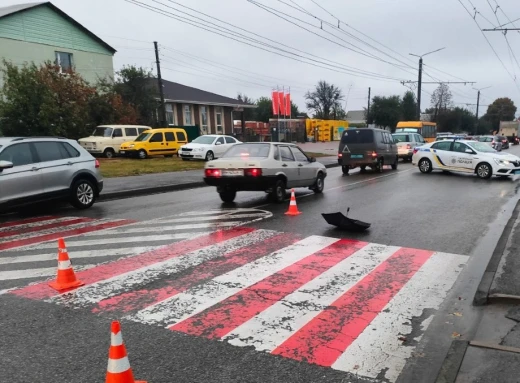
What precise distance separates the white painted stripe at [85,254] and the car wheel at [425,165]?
1628 cm

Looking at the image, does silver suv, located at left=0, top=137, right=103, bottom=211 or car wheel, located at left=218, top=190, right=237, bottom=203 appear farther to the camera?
car wheel, located at left=218, top=190, right=237, bottom=203

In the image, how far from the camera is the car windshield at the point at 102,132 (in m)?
28.1

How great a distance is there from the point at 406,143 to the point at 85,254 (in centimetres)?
2535

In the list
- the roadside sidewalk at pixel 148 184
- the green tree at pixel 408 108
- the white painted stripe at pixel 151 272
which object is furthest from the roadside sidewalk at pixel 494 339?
the green tree at pixel 408 108

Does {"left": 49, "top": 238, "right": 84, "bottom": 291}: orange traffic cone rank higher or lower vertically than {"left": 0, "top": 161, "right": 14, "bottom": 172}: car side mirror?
lower

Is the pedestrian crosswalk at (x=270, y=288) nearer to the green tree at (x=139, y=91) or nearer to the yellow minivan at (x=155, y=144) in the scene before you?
the yellow minivan at (x=155, y=144)

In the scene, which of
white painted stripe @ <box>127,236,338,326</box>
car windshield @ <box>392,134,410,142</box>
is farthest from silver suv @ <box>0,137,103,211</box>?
car windshield @ <box>392,134,410,142</box>

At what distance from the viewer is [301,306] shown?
4.64 meters

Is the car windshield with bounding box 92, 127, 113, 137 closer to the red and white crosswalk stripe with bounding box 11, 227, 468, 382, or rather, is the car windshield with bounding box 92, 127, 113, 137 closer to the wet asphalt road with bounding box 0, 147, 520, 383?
the wet asphalt road with bounding box 0, 147, 520, 383

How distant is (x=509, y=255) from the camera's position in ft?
20.4

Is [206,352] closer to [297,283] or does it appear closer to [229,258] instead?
[297,283]

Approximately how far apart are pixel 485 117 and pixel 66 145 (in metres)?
132

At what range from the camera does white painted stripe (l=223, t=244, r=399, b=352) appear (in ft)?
12.9

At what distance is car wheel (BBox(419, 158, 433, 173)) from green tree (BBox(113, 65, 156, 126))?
24.5 metres
